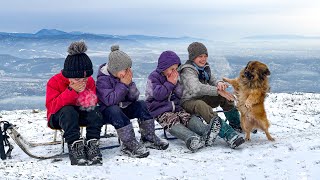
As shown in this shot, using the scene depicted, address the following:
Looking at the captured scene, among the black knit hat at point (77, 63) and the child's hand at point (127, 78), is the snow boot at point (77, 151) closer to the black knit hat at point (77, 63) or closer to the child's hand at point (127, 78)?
the black knit hat at point (77, 63)

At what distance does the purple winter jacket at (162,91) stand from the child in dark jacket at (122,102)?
0.39 m

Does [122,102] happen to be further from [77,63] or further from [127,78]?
[77,63]

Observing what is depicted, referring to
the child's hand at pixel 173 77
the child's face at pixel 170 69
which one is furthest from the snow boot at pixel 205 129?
the child's face at pixel 170 69

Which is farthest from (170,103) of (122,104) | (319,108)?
(319,108)

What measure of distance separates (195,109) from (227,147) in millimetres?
879

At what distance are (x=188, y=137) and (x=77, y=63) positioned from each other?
86.7 inches

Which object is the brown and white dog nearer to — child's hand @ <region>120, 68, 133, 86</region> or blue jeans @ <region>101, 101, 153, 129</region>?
blue jeans @ <region>101, 101, 153, 129</region>

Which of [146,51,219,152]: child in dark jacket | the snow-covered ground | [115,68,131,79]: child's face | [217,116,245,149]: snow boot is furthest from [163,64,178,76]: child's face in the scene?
the snow-covered ground

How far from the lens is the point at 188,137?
6.52 m

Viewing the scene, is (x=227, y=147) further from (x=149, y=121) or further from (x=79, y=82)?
(x=79, y=82)

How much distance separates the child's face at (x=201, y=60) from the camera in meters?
7.37

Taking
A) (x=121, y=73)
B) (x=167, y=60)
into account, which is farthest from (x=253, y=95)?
(x=121, y=73)

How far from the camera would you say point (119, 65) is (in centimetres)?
624

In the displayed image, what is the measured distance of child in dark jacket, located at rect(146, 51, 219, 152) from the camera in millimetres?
6734
